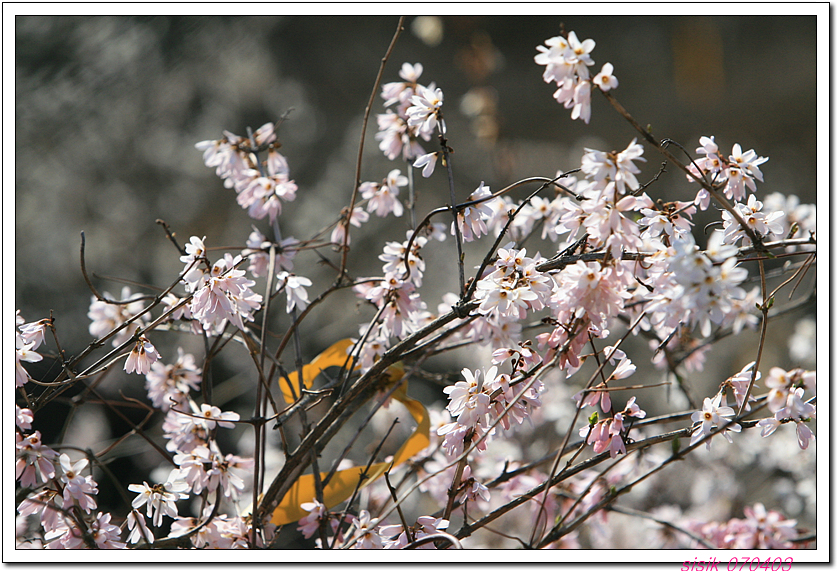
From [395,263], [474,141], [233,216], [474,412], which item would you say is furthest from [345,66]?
[474,412]

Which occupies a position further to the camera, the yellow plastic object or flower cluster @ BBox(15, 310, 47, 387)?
the yellow plastic object

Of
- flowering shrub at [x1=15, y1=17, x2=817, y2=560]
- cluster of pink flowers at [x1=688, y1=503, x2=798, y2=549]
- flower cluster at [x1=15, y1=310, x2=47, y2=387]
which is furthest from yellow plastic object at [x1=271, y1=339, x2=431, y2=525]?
cluster of pink flowers at [x1=688, y1=503, x2=798, y2=549]

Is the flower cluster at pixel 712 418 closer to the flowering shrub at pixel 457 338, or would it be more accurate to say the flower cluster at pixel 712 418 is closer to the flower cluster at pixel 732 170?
the flowering shrub at pixel 457 338

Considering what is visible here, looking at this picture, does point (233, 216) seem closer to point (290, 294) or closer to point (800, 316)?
point (290, 294)

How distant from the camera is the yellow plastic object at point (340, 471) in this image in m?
0.75

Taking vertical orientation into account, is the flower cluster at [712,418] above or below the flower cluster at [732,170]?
below

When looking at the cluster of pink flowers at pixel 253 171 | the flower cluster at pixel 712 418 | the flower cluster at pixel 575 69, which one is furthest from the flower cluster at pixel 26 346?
the flower cluster at pixel 712 418

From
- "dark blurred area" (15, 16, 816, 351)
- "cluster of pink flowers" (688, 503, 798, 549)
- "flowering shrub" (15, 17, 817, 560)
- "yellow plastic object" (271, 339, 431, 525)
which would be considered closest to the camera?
"flowering shrub" (15, 17, 817, 560)

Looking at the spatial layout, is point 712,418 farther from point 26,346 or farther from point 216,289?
point 26,346

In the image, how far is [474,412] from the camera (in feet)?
1.99

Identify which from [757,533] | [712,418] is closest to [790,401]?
[712,418]

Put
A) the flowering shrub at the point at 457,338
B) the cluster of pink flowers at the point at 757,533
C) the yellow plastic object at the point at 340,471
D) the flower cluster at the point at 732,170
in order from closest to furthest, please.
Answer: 1. the flowering shrub at the point at 457,338
2. the flower cluster at the point at 732,170
3. the yellow plastic object at the point at 340,471
4. the cluster of pink flowers at the point at 757,533

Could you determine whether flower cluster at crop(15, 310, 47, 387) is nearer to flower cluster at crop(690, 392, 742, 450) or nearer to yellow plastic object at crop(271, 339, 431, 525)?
yellow plastic object at crop(271, 339, 431, 525)

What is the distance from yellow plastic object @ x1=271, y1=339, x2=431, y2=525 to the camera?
0.75 m
